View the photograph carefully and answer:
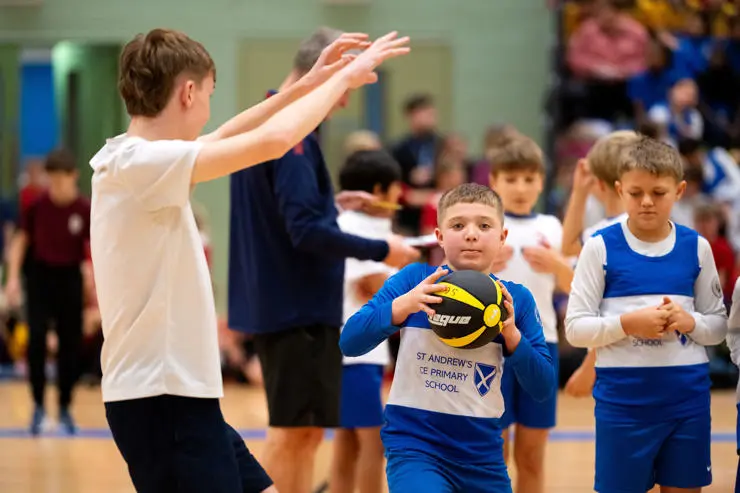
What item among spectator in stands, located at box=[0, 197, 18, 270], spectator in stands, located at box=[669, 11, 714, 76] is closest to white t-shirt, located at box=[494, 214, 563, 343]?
spectator in stands, located at box=[669, 11, 714, 76]

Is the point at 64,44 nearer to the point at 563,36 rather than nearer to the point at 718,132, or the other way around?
the point at 563,36

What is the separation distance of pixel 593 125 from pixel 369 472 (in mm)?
8021

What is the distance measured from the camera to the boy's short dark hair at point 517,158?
17.7 feet

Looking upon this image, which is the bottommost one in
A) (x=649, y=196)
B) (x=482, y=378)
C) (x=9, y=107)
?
(x=482, y=378)

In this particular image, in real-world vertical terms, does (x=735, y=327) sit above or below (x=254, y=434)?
above

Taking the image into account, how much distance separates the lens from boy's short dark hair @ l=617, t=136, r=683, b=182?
4383 mm

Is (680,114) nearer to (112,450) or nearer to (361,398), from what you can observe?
(112,450)

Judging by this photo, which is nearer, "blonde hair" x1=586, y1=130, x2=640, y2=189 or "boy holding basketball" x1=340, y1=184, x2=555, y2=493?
"boy holding basketball" x1=340, y1=184, x2=555, y2=493

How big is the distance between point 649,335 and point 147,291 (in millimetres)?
1964

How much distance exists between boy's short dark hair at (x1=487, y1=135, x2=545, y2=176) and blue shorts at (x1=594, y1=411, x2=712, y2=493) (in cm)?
149

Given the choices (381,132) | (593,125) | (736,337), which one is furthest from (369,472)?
(381,132)

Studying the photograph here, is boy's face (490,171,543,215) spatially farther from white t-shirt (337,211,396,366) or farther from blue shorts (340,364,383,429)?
blue shorts (340,364,383,429)

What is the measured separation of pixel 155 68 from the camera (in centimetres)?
339

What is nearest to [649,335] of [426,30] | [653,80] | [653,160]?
[653,160]
